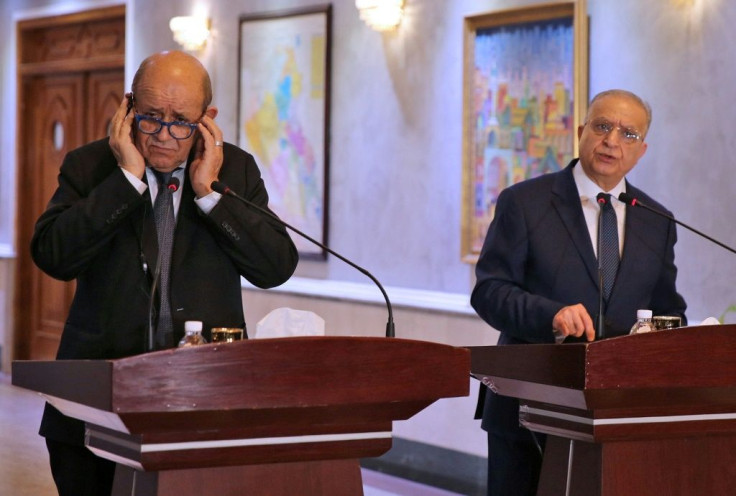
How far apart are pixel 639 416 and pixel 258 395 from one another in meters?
0.96

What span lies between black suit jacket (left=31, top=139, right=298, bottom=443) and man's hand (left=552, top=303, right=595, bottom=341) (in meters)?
0.67

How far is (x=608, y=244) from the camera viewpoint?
3312 millimetres

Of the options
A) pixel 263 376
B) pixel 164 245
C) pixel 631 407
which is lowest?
pixel 631 407

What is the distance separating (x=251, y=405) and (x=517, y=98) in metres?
3.63

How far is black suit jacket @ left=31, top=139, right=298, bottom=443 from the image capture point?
8.71ft

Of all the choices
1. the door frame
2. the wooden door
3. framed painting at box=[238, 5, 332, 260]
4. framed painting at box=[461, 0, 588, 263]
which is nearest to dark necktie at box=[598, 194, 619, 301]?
framed painting at box=[461, 0, 588, 263]

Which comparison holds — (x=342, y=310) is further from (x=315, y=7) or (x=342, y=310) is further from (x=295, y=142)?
(x=315, y=7)

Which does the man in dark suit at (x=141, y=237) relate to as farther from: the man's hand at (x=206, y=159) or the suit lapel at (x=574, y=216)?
the suit lapel at (x=574, y=216)

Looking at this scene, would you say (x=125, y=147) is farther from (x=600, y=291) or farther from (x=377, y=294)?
(x=377, y=294)

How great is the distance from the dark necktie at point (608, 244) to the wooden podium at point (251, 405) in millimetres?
1009

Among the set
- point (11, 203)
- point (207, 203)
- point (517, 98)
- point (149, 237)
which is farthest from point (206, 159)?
point (11, 203)

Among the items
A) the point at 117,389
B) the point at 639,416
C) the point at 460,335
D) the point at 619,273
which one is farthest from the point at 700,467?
the point at 460,335

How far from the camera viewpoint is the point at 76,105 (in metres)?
8.98

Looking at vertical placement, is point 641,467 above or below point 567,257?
below
